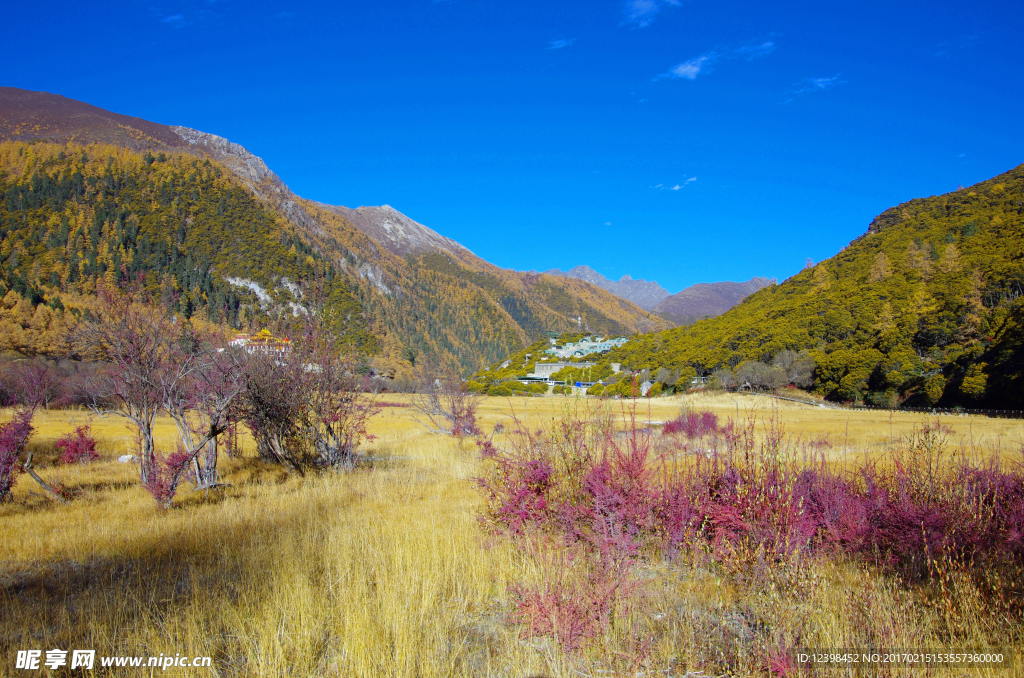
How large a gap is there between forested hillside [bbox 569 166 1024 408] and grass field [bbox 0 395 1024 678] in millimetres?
42303

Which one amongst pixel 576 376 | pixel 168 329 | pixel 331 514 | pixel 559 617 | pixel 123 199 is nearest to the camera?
pixel 559 617

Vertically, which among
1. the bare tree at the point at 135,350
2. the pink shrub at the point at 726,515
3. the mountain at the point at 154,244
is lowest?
the pink shrub at the point at 726,515

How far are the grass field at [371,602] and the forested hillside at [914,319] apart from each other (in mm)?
42303

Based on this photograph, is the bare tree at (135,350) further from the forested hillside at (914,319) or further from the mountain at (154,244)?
the forested hillside at (914,319)

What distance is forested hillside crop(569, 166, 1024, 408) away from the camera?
124ft

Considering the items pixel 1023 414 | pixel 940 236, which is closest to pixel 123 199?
pixel 1023 414

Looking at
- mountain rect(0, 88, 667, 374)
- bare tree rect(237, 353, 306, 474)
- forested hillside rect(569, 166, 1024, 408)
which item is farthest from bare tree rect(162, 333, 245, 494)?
forested hillside rect(569, 166, 1024, 408)

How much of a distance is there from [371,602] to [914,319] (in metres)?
60.7

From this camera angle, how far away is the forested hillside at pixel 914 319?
1491 inches

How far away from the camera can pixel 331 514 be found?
6.70 meters

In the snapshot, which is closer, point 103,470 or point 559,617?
point 559,617

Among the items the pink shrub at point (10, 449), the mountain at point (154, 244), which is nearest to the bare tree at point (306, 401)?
the pink shrub at point (10, 449)

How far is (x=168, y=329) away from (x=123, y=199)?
125 m

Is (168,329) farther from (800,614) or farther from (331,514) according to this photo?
(800,614)
